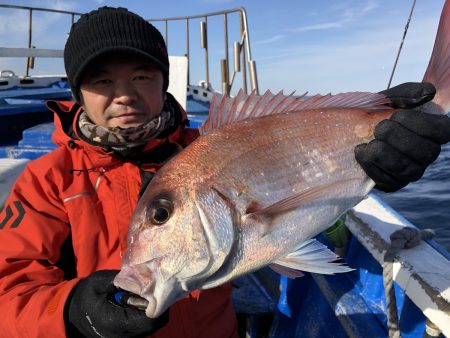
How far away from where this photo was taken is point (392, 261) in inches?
87.3

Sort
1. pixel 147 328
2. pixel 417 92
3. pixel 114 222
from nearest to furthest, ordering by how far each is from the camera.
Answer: pixel 147 328 → pixel 417 92 → pixel 114 222

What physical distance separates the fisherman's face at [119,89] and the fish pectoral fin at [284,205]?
85 centimetres

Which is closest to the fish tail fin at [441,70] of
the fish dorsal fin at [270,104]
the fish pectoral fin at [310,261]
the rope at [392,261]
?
the fish dorsal fin at [270,104]

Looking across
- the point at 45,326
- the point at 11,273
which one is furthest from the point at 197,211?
the point at 11,273

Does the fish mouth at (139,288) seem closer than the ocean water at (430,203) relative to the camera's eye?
Yes

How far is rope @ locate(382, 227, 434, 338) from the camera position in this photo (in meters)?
2.00

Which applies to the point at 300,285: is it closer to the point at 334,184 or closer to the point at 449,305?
the point at 449,305

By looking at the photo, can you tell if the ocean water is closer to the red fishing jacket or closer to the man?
the man

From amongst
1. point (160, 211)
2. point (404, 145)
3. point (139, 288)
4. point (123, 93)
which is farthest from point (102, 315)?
point (404, 145)

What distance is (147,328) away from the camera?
1311 millimetres

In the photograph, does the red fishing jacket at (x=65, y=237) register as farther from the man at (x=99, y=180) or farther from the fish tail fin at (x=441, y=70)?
the fish tail fin at (x=441, y=70)

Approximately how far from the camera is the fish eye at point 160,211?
1361mm

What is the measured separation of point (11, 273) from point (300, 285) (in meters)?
2.23

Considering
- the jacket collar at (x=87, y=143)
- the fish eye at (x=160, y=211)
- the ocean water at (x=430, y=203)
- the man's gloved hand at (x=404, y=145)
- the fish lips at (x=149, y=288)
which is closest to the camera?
the fish lips at (x=149, y=288)
